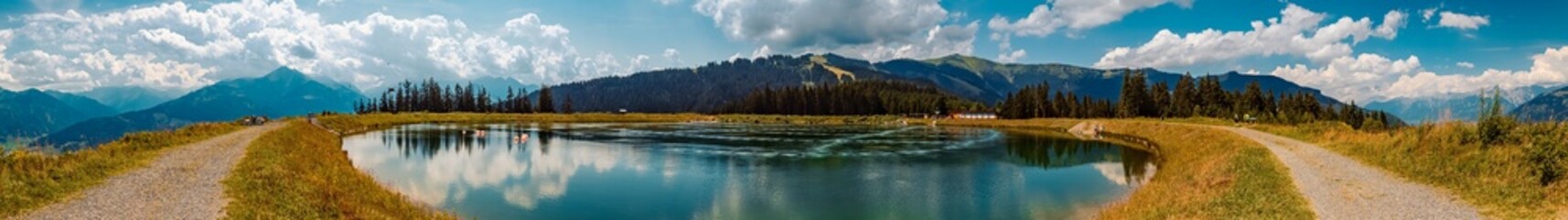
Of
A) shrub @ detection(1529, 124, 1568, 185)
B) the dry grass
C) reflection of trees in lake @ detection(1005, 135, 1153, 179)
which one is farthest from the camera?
reflection of trees in lake @ detection(1005, 135, 1153, 179)

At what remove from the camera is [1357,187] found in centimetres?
2216

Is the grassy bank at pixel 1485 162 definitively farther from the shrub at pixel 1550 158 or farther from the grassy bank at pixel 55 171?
the grassy bank at pixel 55 171

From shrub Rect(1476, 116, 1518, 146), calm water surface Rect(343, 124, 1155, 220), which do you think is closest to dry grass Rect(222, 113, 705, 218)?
calm water surface Rect(343, 124, 1155, 220)

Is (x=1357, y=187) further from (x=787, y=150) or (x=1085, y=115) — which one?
(x=1085, y=115)

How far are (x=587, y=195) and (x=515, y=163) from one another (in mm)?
17762

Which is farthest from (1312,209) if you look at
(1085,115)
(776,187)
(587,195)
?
(1085,115)

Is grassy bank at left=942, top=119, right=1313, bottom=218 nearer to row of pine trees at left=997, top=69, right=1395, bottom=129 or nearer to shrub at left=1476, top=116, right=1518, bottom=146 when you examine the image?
shrub at left=1476, top=116, right=1518, bottom=146

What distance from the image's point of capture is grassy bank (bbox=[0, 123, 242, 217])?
18.3 metres

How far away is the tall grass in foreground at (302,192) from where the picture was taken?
18.4 m

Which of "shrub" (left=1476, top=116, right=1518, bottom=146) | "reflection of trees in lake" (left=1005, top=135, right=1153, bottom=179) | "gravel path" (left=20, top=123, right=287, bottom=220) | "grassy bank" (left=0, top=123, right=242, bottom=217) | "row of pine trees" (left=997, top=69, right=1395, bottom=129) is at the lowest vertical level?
"reflection of trees in lake" (left=1005, top=135, right=1153, bottom=179)

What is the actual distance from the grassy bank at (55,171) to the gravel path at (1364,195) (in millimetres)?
28516

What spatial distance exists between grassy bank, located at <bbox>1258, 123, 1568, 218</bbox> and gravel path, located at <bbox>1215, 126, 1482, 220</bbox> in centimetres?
51

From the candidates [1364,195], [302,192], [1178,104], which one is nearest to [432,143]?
[302,192]

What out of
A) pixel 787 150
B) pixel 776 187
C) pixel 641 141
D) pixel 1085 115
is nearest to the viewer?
pixel 776 187
